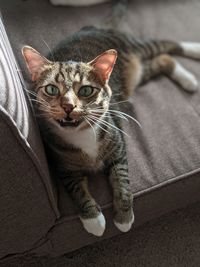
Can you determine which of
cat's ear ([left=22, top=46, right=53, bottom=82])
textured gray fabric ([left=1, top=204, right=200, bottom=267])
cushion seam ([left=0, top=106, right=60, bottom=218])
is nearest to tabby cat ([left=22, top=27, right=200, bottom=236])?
cat's ear ([left=22, top=46, right=53, bottom=82])

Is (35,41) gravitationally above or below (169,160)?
above

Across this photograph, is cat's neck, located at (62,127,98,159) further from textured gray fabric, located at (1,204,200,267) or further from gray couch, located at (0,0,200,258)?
textured gray fabric, located at (1,204,200,267)

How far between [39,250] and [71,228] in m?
0.13

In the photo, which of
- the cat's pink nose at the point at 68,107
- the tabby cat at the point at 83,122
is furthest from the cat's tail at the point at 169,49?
the cat's pink nose at the point at 68,107

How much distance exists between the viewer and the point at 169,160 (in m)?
1.07

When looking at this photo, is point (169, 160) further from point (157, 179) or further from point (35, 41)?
point (35, 41)

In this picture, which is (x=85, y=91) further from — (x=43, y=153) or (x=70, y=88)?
(x=43, y=153)

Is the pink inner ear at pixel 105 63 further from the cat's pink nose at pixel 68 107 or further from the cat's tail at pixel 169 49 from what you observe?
the cat's tail at pixel 169 49

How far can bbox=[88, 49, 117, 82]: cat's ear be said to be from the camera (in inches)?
36.2

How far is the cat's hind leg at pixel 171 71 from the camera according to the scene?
1242 mm

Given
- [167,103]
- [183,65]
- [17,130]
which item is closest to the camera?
[17,130]

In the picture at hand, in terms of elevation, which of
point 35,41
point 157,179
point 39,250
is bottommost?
point 39,250

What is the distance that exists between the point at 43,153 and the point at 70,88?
0.17 metres

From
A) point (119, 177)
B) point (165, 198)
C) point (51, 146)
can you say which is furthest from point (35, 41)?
point (165, 198)
